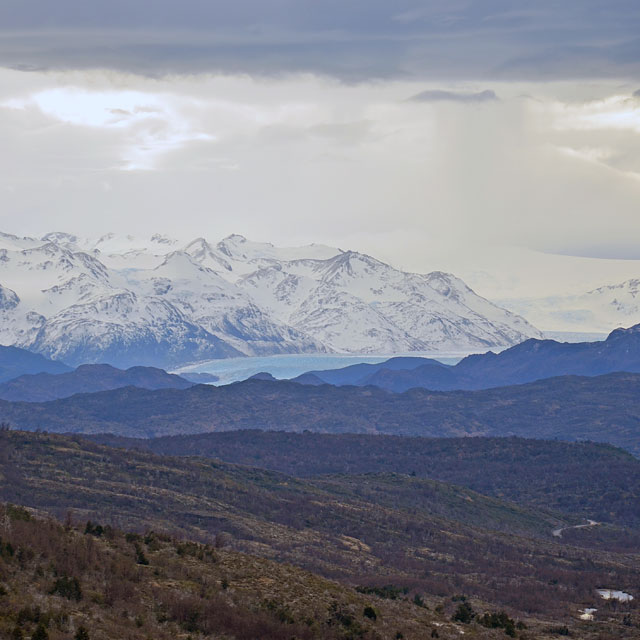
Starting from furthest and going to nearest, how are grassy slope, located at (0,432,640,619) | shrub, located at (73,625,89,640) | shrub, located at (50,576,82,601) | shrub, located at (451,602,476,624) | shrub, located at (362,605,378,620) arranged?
grassy slope, located at (0,432,640,619) → shrub, located at (451,602,476,624) → shrub, located at (362,605,378,620) → shrub, located at (50,576,82,601) → shrub, located at (73,625,89,640)

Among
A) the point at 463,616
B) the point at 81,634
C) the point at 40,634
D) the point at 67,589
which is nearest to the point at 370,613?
the point at 463,616

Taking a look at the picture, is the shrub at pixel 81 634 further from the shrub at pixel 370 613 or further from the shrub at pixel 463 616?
the shrub at pixel 463 616

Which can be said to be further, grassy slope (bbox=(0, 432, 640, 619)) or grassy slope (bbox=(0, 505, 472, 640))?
grassy slope (bbox=(0, 432, 640, 619))

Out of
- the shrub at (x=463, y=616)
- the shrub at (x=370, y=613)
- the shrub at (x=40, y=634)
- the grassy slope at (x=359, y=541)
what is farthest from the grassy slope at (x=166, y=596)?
the grassy slope at (x=359, y=541)

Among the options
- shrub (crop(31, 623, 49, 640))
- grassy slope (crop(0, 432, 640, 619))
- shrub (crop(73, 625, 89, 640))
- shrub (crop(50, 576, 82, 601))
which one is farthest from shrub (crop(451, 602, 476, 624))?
shrub (crop(31, 623, 49, 640))

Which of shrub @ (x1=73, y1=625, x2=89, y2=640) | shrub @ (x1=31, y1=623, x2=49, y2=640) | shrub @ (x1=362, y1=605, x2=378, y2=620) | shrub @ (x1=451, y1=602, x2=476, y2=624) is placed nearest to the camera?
shrub @ (x1=31, y1=623, x2=49, y2=640)

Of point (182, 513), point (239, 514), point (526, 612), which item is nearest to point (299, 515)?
point (239, 514)

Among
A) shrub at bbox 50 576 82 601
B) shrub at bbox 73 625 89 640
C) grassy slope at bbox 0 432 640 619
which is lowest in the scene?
grassy slope at bbox 0 432 640 619

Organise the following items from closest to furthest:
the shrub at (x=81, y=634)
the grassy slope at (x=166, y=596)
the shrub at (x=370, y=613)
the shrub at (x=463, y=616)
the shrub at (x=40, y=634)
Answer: the shrub at (x=40, y=634) < the shrub at (x=81, y=634) < the grassy slope at (x=166, y=596) < the shrub at (x=370, y=613) < the shrub at (x=463, y=616)

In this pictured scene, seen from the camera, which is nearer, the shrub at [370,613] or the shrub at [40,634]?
the shrub at [40,634]

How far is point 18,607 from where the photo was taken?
64.5 metres

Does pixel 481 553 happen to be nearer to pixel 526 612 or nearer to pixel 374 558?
pixel 374 558

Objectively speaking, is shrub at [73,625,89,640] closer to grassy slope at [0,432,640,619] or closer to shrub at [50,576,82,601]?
shrub at [50,576,82,601]

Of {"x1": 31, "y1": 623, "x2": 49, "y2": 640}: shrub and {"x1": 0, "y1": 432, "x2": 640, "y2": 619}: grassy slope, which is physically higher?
{"x1": 31, "y1": 623, "x2": 49, "y2": 640}: shrub
